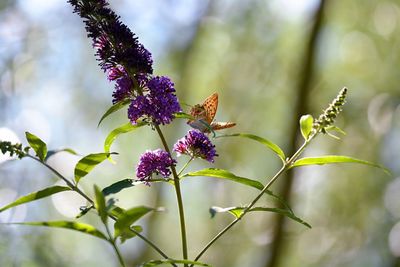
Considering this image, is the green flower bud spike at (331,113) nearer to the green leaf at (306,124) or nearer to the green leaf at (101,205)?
the green leaf at (306,124)

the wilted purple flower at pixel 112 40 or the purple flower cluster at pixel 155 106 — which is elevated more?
the wilted purple flower at pixel 112 40

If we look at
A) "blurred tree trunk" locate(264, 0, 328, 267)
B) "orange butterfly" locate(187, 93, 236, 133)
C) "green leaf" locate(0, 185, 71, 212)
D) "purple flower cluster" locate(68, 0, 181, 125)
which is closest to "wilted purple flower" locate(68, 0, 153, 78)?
"purple flower cluster" locate(68, 0, 181, 125)

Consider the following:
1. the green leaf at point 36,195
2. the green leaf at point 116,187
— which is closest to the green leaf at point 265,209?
the green leaf at point 116,187

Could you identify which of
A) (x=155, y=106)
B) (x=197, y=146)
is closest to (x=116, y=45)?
(x=155, y=106)

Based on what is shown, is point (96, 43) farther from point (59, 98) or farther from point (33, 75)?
Answer: point (59, 98)

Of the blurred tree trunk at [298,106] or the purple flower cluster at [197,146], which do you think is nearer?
the purple flower cluster at [197,146]
